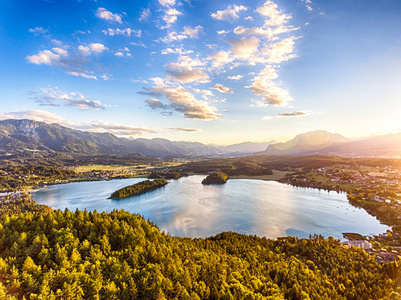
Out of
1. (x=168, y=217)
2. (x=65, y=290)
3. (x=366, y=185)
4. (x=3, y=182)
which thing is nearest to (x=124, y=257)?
(x=65, y=290)

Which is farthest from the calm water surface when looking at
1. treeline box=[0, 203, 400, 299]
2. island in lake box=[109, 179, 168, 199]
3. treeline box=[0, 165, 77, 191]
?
Answer: treeline box=[0, 203, 400, 299]

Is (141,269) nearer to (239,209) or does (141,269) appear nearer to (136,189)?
Result: (239,209)

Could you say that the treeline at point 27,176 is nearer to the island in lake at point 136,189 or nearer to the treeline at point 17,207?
the treeline at point 17,207

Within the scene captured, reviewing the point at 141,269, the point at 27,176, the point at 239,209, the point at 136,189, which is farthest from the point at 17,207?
the point at 27,176

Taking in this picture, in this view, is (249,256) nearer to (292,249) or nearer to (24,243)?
(292,249)

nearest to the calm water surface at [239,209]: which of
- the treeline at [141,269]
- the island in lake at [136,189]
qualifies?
the island in lake at [136,189]

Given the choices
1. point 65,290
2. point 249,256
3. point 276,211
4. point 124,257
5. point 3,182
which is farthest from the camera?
point 3,182
